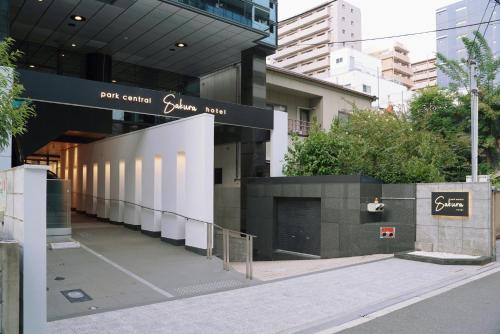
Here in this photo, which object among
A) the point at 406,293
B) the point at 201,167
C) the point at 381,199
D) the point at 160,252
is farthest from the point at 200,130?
the point at 406,293

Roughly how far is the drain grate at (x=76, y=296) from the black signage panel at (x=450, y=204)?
996cm

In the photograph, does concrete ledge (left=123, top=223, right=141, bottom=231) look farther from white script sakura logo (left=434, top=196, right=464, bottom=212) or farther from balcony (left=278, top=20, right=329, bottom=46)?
balcony (left=278, top=20, right=329, bottom=46)

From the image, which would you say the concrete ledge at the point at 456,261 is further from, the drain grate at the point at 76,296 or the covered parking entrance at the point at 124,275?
the drain grate at the point at 76,296

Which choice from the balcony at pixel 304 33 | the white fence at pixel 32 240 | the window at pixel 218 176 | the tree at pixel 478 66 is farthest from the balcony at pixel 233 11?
the balcony at pixel 304 33

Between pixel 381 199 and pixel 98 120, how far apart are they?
39.8ft

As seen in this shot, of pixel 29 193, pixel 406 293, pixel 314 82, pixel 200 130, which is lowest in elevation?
pixel 406 293

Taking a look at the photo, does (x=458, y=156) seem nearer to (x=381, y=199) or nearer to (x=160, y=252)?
(x=381, y=199)

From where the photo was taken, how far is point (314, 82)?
2523cm

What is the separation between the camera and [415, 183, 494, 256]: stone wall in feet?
38.4

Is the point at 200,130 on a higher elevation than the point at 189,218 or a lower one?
higher

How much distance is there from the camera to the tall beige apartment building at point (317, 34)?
7912 centimetres

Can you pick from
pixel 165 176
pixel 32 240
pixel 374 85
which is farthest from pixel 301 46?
pixel 32 240

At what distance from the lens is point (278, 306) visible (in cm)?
731

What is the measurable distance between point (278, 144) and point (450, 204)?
7.15 meters
